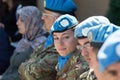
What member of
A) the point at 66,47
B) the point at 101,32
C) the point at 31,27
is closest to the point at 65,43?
the point at 66,47

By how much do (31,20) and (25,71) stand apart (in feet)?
3.28

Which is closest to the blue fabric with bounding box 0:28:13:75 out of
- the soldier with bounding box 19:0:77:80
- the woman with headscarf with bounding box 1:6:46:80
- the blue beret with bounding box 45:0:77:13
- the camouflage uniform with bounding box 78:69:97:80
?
the woman with headscarf with bounding box 1:6:46:80

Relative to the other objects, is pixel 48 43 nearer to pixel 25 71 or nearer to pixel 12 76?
pixel 25 71

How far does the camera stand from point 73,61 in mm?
3502

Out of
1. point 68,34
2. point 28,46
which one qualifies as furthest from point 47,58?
point 28,46

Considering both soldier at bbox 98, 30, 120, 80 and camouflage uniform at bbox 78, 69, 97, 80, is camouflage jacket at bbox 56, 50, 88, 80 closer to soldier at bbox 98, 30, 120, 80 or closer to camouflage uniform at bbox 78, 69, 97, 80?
camouflage uniform at bbox 78, 69, 97, 80

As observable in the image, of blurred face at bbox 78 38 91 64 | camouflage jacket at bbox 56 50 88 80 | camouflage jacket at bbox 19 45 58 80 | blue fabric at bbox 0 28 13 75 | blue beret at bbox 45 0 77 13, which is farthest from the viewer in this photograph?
blue fabric at bbox 0 28 13 75

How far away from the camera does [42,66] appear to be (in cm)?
406

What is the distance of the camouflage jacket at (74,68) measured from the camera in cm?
337

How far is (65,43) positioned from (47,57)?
1.87 feet

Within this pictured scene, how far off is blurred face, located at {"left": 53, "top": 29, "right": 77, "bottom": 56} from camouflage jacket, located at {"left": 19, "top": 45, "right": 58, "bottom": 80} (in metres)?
0.46

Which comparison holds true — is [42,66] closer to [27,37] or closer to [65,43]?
[65,43]

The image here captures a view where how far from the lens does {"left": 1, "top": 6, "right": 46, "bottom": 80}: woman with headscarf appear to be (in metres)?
4.86

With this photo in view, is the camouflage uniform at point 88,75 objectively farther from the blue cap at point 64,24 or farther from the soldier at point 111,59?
the soldier at point 111,59
